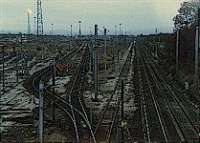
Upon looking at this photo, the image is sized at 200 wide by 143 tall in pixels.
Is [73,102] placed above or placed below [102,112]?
above

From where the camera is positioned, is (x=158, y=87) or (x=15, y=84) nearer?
(x=158, y=87)

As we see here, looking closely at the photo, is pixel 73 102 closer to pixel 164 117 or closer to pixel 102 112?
pixel 102 112

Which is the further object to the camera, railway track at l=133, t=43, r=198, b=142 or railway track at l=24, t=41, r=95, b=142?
railway track at l=24, t=41, r=95, b=142

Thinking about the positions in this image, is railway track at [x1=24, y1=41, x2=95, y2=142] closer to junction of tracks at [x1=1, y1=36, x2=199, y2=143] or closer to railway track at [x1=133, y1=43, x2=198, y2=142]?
junction of tracks at [x1=1, y1=36, x2=199, y2=143]

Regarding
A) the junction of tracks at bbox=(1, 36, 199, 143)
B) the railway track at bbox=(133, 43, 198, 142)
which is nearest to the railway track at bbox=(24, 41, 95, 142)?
the junction of tracks at bbox=(1, 36, 199, 143)

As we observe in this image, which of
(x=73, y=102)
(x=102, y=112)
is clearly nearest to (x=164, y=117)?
(x=102, y=112)

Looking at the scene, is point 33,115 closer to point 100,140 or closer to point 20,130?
point 20,130

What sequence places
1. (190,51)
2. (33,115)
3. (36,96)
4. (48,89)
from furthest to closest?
(190,51) < (48,89) < (36,96) < (33,115)

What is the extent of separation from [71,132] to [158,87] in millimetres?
19768

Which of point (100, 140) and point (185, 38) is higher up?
point (185, 38)

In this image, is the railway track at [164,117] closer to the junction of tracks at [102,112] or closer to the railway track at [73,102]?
the junction of tracks at [102,112]

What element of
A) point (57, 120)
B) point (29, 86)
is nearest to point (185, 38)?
point (29, 86)

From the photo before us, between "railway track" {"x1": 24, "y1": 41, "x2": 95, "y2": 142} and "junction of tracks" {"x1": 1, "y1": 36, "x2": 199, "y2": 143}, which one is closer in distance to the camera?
"junction of tracks" {"x1": 1, "y1": 36, "x2": 199, "y2": 143}

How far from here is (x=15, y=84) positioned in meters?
43.8
